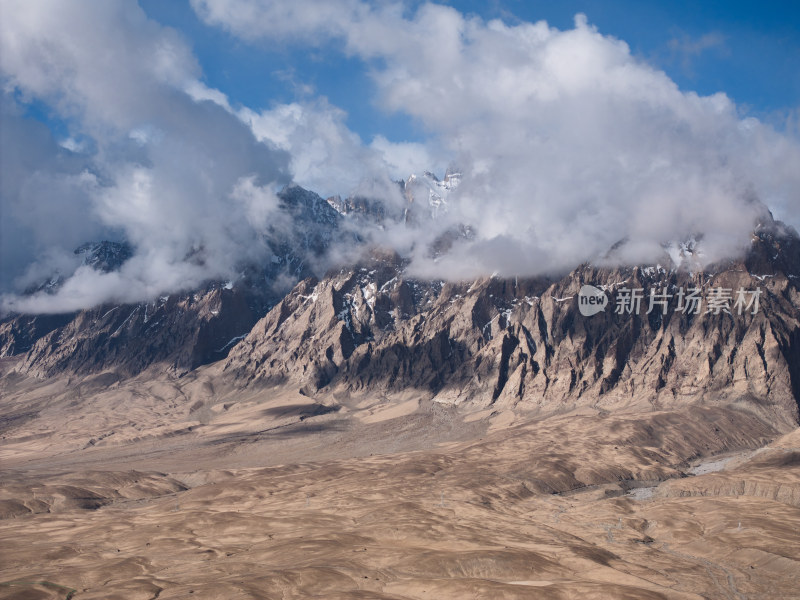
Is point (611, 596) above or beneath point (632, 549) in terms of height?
above

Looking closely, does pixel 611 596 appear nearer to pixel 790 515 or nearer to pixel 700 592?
pixel 700 592

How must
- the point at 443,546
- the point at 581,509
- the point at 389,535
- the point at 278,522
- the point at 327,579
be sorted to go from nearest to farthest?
the point at 327,579 < the point at 443,546 < the point at 389,535 < the point at 278,522 < the point at 581,509

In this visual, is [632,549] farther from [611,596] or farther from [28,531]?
[28,531]

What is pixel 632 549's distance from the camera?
143250mm

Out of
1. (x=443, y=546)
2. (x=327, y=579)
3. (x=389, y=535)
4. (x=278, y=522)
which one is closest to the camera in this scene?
(x=327, y=579)

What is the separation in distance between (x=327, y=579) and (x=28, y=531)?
11013 centimetres

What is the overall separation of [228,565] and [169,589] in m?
19.6

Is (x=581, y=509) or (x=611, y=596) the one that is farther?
(x=581, y=509)

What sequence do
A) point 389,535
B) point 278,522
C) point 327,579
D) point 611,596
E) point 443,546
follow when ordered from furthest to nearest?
point 278,522 < point 389,535 < point 443,546 < point 327,579 < point 611,596

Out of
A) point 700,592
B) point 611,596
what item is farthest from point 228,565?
point 700,592

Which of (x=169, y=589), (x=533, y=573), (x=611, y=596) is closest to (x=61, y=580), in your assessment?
(x=169, y=589)

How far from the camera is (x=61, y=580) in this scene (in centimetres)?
10600

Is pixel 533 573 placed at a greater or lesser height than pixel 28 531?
greater

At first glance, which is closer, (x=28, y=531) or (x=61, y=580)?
(x=61, y=580)
